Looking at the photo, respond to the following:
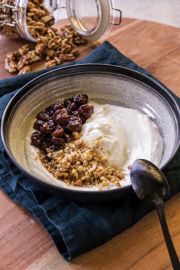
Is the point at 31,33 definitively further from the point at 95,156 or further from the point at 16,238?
the point at 16,238

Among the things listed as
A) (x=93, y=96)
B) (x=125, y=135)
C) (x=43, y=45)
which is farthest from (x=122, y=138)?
(x=43, y=45)

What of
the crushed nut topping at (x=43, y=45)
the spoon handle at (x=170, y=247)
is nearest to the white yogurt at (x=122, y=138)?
the spoon handle at (x=170, y=247)

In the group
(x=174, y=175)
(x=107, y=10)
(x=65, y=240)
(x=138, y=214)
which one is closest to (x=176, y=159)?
(x=174, y=175)

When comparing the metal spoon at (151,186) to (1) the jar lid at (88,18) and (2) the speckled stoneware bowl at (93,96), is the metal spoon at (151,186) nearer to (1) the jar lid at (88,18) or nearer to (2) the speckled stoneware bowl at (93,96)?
(2) the speckled stoneware bowl at (93,96)

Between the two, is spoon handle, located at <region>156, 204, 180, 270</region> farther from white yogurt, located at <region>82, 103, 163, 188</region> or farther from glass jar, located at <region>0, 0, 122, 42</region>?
glass jar, located at <region>0, 0, 122, 42</region>

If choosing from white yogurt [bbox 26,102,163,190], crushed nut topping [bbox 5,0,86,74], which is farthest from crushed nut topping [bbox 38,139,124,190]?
crushed nut topping [bbox 5,0,86,74]
